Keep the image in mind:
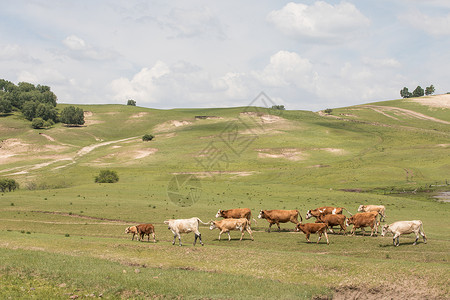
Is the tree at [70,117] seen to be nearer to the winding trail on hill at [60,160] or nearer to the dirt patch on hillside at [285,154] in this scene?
the winding trail on hill at [60,160]

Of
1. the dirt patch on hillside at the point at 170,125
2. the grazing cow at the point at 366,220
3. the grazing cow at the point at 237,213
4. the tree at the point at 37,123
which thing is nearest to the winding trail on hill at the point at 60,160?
the dirt patch on hillside at the point at 170,125

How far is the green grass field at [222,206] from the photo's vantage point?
2088 centimetres

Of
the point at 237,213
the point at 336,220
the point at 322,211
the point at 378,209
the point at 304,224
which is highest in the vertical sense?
the point at 304,224

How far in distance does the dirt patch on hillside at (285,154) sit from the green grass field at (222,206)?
1.95 ft

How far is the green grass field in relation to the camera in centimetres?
2088

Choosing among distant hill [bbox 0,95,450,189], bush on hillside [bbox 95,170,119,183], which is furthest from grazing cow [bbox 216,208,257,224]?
bush on hillside [bbox 95,170,119,183]

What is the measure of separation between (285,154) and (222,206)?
2732 inches

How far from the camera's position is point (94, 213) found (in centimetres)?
4794

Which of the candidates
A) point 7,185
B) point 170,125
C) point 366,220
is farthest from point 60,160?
point 366,220

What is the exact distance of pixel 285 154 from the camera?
121 metres

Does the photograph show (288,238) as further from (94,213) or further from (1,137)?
(1,137)

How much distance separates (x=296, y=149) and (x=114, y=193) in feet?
239

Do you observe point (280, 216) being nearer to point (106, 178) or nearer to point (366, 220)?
point (366, 220)

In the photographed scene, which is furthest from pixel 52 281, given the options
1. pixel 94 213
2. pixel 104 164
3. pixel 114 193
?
pixel 104 164
